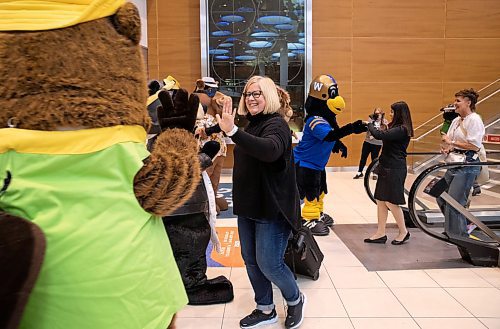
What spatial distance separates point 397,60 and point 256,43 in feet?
10.2

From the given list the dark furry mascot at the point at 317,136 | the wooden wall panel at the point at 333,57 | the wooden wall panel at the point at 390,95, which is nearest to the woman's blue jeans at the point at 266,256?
the dark furry mascot at the point at 317,136

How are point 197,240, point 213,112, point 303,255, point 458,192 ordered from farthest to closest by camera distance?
1. point 213,112
2. point 458,192
3. point 303,255
4. point 197,240

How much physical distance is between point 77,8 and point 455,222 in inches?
148

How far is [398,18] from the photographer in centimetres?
930

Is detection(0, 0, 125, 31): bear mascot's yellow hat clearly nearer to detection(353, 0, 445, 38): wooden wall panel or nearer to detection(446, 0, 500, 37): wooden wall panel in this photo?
detection(353, 0, 445, 38): wooden wall panel

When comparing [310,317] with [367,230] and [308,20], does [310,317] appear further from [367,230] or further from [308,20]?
[308,20]

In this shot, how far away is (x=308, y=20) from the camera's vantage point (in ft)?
29.9

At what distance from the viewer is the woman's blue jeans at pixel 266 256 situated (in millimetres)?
2412

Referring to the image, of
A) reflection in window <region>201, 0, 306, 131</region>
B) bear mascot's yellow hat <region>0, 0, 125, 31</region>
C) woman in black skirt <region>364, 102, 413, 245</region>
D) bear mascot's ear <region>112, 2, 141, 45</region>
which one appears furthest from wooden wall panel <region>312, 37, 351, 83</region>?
bear mascot's yellow hat <region>0, 0, 125, 31</region>

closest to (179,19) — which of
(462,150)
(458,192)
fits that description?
(462,150)

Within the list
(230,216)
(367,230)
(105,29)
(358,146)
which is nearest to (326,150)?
(367,230)

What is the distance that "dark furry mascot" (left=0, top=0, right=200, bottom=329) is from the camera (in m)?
0.98

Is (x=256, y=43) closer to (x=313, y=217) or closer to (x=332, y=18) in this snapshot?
(x=332, y=18)

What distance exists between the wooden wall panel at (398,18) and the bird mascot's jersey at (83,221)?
9.10 meters
